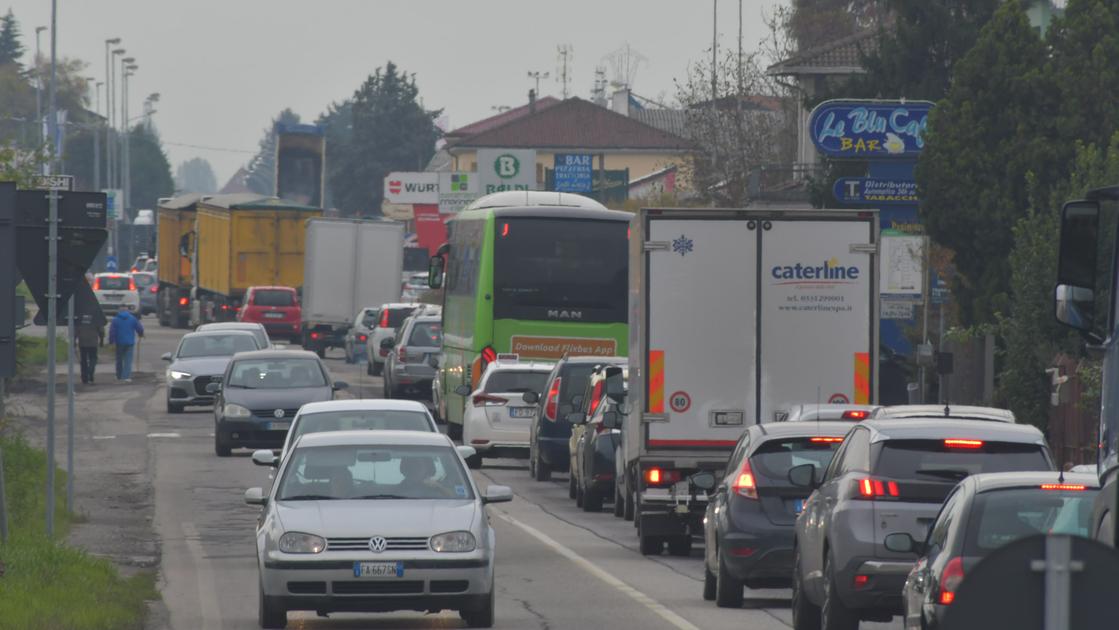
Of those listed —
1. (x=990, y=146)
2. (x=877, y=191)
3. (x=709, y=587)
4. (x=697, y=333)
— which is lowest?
(x=709, y=587)

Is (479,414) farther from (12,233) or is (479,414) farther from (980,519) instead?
(980,519)

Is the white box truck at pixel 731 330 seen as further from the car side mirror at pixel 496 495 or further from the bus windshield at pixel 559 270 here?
the bus windshield at pixel 559 270

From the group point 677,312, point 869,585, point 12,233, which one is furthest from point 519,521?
point 869,585

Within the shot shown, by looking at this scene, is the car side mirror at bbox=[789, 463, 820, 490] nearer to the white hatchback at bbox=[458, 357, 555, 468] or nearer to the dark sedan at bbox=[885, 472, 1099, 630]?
the dark sedan at bbox=[885, 472, 1099, 630]

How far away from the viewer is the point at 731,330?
2028cm

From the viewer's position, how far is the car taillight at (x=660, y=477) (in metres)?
20.1

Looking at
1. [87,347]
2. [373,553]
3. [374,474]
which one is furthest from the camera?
[87,347]

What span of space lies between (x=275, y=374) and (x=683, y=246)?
14.1 m

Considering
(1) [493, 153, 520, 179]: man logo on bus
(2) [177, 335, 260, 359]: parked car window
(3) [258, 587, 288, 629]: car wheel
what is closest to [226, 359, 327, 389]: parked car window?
(2) [177, 335, 260, 359]: parked car window

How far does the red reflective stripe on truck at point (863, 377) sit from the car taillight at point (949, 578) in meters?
10.2

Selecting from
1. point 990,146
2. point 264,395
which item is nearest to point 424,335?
point 264,395

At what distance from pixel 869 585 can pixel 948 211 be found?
22195mm

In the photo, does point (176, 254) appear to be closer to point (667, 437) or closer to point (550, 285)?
point (550, 285)

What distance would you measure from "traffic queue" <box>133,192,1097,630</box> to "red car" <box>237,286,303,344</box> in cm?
2860
